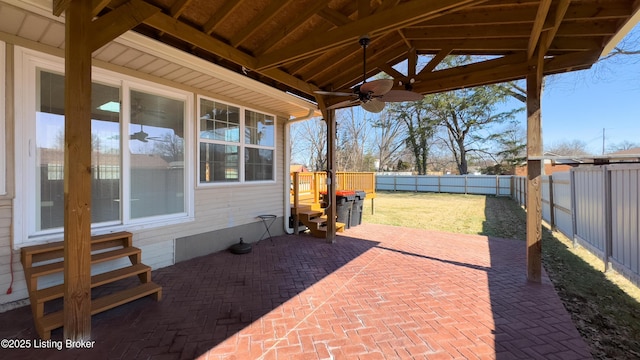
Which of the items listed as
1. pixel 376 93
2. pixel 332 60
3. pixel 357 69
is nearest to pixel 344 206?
pixel 357 69

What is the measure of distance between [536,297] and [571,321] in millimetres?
567

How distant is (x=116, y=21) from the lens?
2.51m

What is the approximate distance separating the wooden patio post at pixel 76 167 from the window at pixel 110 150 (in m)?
1.32

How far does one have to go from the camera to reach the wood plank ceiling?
2820mm

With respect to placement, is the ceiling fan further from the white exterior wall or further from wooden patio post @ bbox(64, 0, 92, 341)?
the white exterior wall

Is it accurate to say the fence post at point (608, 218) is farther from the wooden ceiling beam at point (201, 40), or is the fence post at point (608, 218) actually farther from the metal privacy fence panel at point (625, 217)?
the wooden ceiling beam at point (201, 40)

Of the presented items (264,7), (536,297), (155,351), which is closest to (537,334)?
(536,297)

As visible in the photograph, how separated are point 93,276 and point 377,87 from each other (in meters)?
4.04

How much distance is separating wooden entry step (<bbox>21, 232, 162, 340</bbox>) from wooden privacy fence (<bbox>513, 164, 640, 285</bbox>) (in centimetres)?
557

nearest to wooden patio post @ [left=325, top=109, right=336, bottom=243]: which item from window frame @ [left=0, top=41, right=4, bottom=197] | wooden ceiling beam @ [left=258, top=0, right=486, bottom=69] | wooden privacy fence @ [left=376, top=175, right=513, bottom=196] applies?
wooden ceiling beam @ [left=258, top=0, right=486, bottom=69]

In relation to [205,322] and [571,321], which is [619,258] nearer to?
[571,321]

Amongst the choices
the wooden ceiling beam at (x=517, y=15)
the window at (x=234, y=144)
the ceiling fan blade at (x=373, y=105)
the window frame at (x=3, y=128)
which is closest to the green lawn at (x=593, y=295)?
the wooden ceiling beam at (x=517, y=15)

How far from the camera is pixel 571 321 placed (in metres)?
2.89

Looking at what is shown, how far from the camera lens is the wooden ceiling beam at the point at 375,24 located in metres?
2.50
